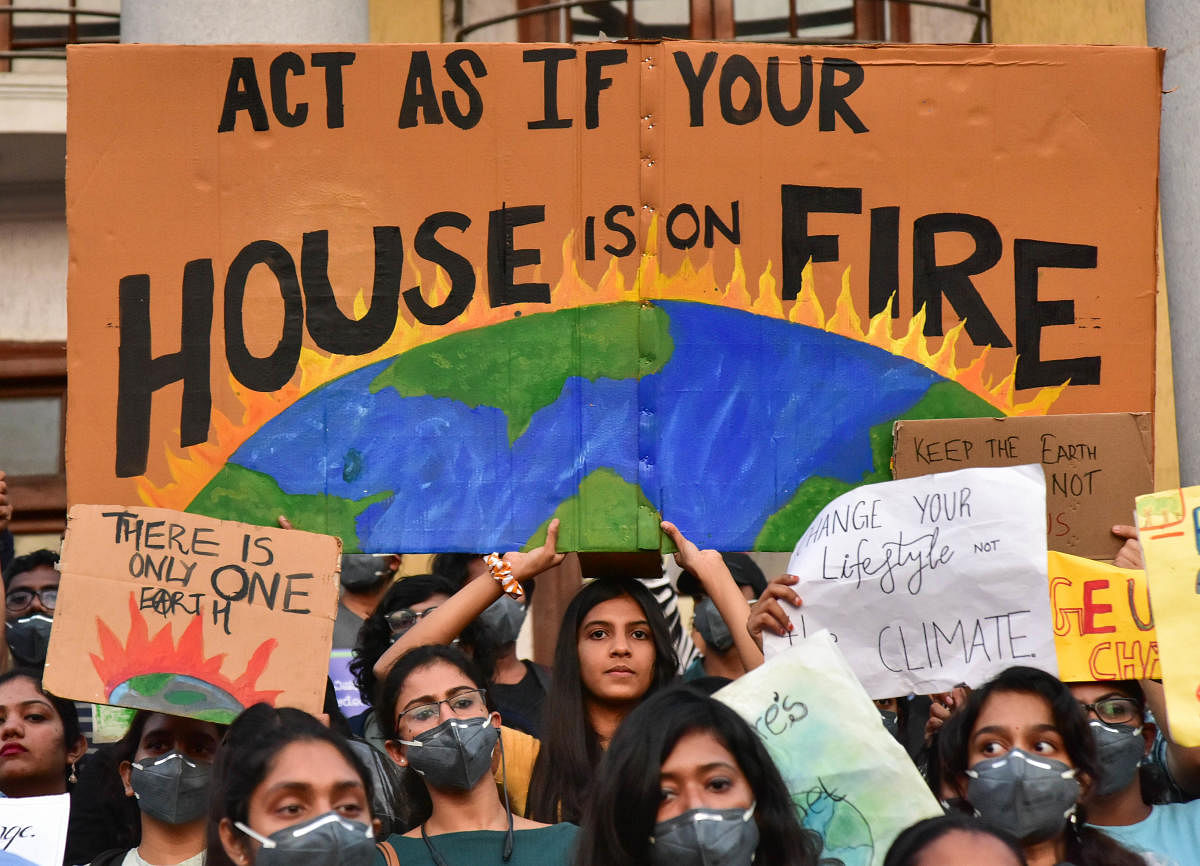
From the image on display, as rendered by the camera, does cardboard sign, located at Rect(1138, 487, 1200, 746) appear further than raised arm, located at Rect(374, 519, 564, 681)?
No

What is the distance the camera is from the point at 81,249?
4594mm

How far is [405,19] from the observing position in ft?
27.1

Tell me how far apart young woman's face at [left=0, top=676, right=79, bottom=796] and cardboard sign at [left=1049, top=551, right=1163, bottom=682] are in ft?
8.49

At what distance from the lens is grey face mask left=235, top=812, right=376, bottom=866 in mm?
3285

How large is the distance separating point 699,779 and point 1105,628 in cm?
134

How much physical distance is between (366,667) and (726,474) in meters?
1.27

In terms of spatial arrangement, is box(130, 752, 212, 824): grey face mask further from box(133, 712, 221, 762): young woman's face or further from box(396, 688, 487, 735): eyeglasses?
box(396, 688, 487, 735): eyeglasses

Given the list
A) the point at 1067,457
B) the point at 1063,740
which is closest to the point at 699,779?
the point at 1063,740

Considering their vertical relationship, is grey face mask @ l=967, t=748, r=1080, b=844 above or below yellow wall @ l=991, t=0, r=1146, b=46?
below

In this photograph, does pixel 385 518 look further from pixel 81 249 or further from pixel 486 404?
pixel 81 249

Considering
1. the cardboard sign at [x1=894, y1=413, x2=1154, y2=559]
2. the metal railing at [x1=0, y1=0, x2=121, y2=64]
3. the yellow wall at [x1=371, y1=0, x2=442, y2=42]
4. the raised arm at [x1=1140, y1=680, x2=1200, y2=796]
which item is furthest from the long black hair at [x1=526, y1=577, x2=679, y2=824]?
the metal railing at [x1=0, y1=0, x2=121, y2=64]

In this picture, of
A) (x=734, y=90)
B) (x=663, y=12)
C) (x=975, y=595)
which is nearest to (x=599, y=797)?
(x=975, y=595)

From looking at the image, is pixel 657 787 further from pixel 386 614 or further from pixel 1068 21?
pixel 1068 21

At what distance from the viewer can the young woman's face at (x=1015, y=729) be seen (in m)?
3.92
